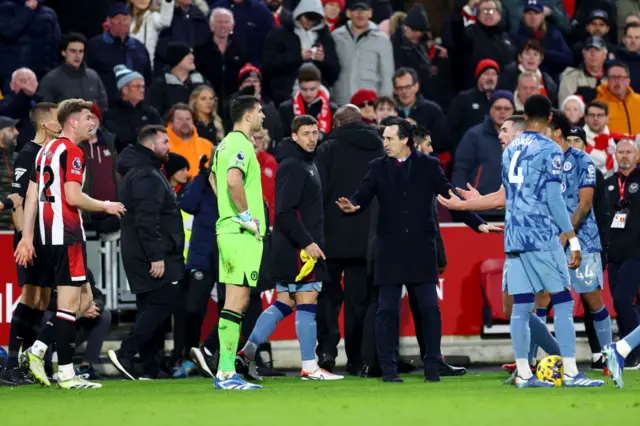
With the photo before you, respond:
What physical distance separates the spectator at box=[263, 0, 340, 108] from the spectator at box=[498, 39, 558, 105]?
7.67ft

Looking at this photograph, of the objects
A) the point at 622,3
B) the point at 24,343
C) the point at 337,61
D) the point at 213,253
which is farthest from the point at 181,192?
the point at 622,3

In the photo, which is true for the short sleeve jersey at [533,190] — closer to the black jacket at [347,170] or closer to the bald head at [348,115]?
the black jacket at [347,170]

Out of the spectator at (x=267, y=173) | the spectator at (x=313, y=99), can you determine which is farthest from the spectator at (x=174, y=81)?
the spectator at (x=267, y=173)

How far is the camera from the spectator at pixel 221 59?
18.6m

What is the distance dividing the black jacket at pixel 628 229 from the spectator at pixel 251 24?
20.8 ft

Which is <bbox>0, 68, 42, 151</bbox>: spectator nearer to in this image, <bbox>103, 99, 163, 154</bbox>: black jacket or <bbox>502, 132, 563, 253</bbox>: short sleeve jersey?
<bbox>103, 99, 163, 154</bbox>: black jacket

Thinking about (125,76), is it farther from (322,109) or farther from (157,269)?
(157,269)

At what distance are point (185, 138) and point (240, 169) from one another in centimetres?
467

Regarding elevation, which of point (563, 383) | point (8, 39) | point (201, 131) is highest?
point (8, 39)

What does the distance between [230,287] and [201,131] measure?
5.42m

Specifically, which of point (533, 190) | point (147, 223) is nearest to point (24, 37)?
point (147, 223)

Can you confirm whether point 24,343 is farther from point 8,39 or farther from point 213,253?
point 8,39

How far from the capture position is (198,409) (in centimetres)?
985

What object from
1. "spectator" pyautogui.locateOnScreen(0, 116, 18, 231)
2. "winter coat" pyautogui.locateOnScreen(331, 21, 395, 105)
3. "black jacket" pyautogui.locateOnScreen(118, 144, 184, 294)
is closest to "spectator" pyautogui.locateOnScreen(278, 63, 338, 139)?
"winter coat" pyautogui.locateOnScreen(331, 21, 395, 105)
